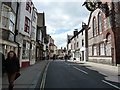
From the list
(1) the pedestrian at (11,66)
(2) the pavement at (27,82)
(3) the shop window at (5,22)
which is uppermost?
(3) the shop window at (5,22)

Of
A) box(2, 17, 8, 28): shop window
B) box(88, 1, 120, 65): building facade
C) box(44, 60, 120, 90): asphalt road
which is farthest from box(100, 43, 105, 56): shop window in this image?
box(2, 17, 8, 28): shop window

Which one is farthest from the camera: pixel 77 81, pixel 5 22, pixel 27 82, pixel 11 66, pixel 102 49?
pixel 102 49

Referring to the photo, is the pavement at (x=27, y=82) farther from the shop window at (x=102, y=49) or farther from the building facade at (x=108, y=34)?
the shop window at (x=102, y=49)

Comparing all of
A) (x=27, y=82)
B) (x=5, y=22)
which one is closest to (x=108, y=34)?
(x=5, y=22)

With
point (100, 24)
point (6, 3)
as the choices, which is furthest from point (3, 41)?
point (100, 24)

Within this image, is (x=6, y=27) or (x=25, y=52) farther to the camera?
(x=25, y=52)

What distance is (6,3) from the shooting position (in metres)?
11.3

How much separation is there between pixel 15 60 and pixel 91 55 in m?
28.4

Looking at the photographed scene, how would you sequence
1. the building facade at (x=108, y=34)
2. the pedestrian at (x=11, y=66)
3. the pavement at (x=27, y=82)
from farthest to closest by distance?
the building facade at (x=108, y=34)
the pavement at (x=27, y=82)
the pedestrian at (x=11, y=66)

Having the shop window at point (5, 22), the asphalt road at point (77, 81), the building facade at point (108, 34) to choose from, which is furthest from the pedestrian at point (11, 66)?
the building facade at point (108, 34)

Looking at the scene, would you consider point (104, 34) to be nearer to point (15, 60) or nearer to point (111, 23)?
point (111, 23)

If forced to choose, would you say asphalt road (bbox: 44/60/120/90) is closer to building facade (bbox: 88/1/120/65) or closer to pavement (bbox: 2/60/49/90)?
pavement (bbox: 2/60/49/90)

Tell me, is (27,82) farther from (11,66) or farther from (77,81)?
(77,81)

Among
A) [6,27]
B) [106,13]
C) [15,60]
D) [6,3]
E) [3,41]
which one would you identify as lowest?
[15,60]
